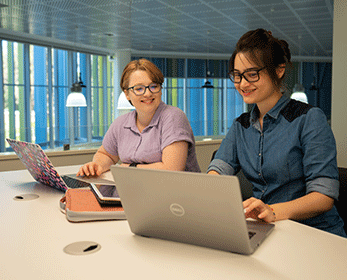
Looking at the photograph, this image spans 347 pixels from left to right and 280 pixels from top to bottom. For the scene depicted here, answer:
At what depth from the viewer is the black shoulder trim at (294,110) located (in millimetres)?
1521

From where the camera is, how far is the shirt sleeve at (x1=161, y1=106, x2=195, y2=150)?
204 centimetres

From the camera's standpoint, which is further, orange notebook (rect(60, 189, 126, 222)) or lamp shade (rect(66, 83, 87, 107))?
lamp shade (rect(66, 83, 87, 107))

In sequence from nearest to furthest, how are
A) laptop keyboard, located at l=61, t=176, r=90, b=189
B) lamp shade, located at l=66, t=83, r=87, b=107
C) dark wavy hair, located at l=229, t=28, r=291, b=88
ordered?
1. dark wavy hair, located at l=229, t=28, r=291, b=88
2. laptop keyboard, located at l=61, t=176, r=90, b=189
3. lamp shade, located at l=66, t=83, r=87, b=107

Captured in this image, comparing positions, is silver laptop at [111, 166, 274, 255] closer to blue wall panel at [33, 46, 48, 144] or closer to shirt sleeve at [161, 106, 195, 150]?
shirt sleeve at [161, 106, 195, 150]

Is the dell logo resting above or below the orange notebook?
above

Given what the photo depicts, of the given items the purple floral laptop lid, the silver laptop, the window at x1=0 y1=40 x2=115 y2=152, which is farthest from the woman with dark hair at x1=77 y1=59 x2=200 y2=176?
the window at x1=0 y1=40 x2=115 y2=152

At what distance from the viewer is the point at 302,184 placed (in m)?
1.53

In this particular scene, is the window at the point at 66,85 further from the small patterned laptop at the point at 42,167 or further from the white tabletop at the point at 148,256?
the white tabletop at the point at 148,256

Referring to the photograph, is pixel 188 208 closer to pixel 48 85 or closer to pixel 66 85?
pixel 48 85

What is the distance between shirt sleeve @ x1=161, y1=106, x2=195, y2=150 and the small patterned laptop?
20.2 inches

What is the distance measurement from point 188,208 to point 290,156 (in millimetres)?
715

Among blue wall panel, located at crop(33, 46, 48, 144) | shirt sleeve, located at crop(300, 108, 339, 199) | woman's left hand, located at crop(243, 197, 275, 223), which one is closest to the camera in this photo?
woman's left hand, located at crop(243, 197, 275, 223)

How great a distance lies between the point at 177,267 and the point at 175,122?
1258mm

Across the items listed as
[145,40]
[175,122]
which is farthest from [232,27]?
[175,122]
